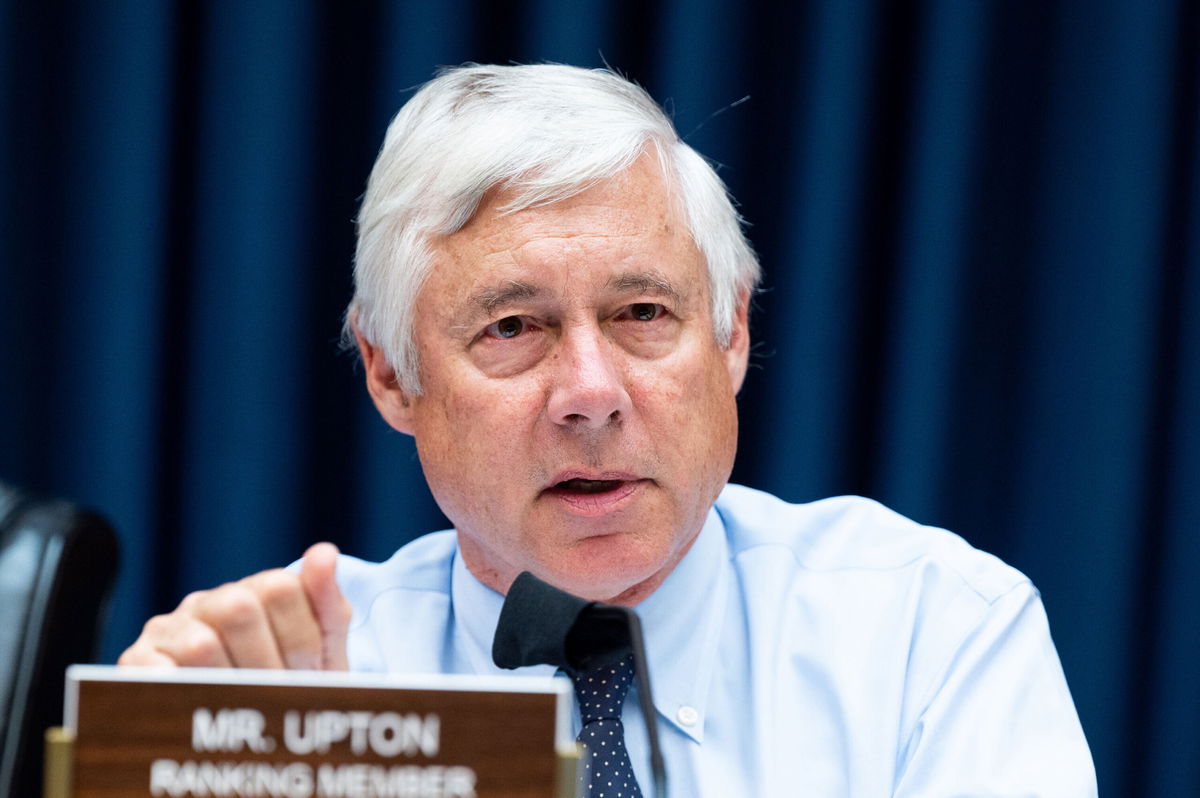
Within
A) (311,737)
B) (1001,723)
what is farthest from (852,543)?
(311,737)

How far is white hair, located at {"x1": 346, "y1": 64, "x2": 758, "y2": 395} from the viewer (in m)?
1.45

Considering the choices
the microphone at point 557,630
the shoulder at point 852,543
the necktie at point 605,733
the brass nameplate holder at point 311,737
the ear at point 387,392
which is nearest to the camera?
the brass nameplate holder at point 311,737

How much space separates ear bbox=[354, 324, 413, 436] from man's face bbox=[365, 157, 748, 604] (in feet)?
0.39

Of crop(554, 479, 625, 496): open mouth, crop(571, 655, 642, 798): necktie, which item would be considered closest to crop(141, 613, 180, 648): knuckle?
crop(571, 655, 642, 798): necktie

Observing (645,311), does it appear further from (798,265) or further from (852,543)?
(798,265)

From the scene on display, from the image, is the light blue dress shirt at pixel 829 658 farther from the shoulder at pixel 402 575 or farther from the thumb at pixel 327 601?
the thumb at pixel 327 601

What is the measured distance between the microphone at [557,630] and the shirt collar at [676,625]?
0.59m

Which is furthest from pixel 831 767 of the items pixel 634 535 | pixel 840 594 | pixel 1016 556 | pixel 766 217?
pixel 766 217

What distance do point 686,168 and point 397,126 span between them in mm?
372

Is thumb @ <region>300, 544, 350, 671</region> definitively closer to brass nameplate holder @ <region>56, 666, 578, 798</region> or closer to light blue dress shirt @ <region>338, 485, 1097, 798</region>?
brass nameplate holder @ <region>56, 666, 578, 798</region>

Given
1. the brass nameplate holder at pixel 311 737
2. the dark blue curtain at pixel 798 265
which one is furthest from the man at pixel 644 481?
the brass nameplate holder at pixel 311 737

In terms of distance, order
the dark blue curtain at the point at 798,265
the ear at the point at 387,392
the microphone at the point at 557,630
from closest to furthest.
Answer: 1. the microphone at the point at 557,630
2. the ear at the point at 387,392
3. the dark blue curtain at the point at 798,265

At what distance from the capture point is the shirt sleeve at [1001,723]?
1.26 m

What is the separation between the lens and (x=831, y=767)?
1.40m
